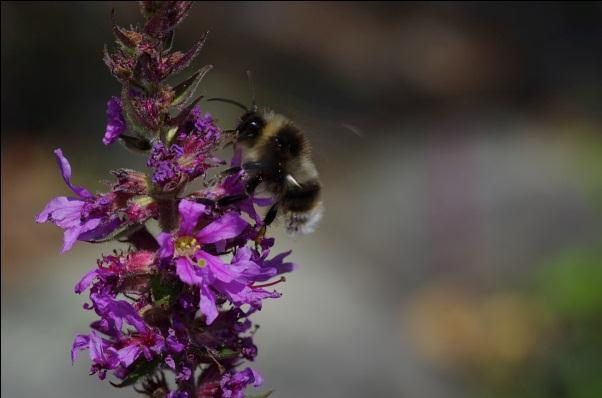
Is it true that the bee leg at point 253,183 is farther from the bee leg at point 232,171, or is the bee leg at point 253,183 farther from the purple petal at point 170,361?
the purple petal at point 170,361

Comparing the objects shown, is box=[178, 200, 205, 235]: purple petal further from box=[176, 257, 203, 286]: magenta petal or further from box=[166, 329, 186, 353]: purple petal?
box=[166, 329, 186, 353]: purple petal

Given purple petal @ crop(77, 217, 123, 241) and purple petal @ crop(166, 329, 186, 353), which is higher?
purple petal @ crop(77, 217, 123, 241)

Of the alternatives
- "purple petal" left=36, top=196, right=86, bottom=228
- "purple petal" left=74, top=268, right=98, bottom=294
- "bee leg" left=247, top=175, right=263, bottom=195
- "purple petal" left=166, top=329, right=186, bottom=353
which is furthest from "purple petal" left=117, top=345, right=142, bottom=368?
"bee leg" left=247, top=175, right=263, bottom=195

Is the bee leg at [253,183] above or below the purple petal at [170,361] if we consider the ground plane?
above

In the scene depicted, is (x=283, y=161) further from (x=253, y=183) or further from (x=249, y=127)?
(x=253, y=183)

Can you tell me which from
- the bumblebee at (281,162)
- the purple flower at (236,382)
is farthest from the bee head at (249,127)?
the purple flower at (236,382)

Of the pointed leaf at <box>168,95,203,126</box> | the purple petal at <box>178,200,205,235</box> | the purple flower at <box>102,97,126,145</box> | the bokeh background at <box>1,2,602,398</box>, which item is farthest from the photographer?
the bokeh background at <box>1,2,602,398</box>

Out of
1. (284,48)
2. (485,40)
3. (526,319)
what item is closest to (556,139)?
(485,40)
